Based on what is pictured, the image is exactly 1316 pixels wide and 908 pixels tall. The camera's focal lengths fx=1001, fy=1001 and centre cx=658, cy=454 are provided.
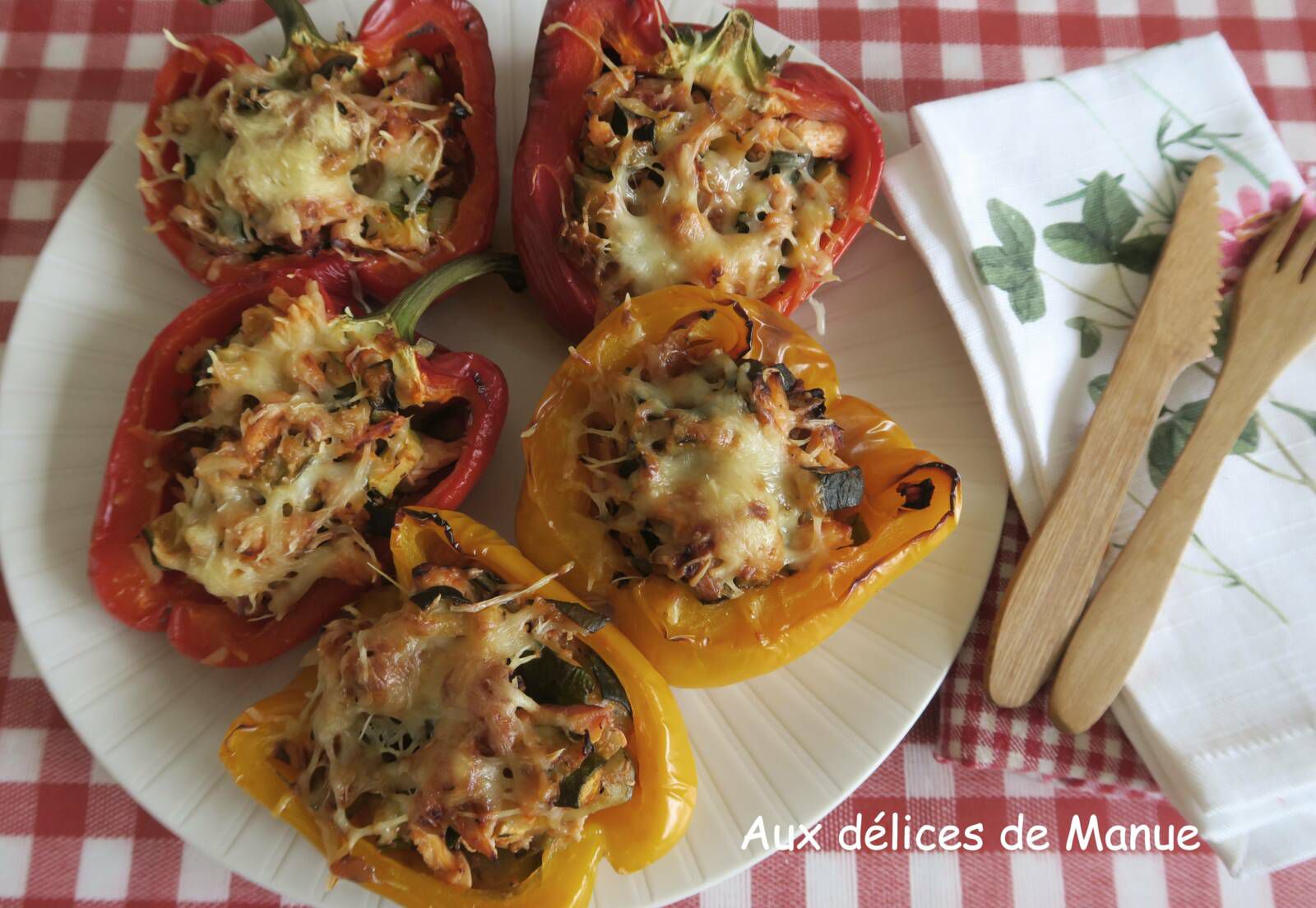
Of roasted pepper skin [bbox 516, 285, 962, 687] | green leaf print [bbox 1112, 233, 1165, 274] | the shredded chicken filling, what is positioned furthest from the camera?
green leaf print [bbox 1112, 233, 1165, 274]

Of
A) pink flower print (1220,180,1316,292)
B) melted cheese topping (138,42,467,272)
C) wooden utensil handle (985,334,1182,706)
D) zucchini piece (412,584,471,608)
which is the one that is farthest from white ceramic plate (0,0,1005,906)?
pink flower print (1220,180,1316,292)

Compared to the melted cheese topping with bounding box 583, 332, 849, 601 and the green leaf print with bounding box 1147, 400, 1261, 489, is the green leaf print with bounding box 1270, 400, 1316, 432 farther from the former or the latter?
the melted cheese topping with bounding box 583, 332, 849, 601

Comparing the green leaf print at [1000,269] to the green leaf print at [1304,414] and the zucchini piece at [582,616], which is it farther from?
the zucchini piece at [582,616]

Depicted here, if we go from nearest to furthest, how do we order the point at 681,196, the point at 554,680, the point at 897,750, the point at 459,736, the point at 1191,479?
the point at 459,736 → the point at 554,680 → the point at 681,196 → the point at 1191,479 → the point at 897,750

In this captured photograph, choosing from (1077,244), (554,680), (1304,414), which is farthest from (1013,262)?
(554,680)

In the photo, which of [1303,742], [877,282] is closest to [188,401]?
[877,282]

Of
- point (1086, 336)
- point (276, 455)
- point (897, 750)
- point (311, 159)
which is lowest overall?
point (897, 750)

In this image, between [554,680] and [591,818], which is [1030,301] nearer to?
[554,680]
